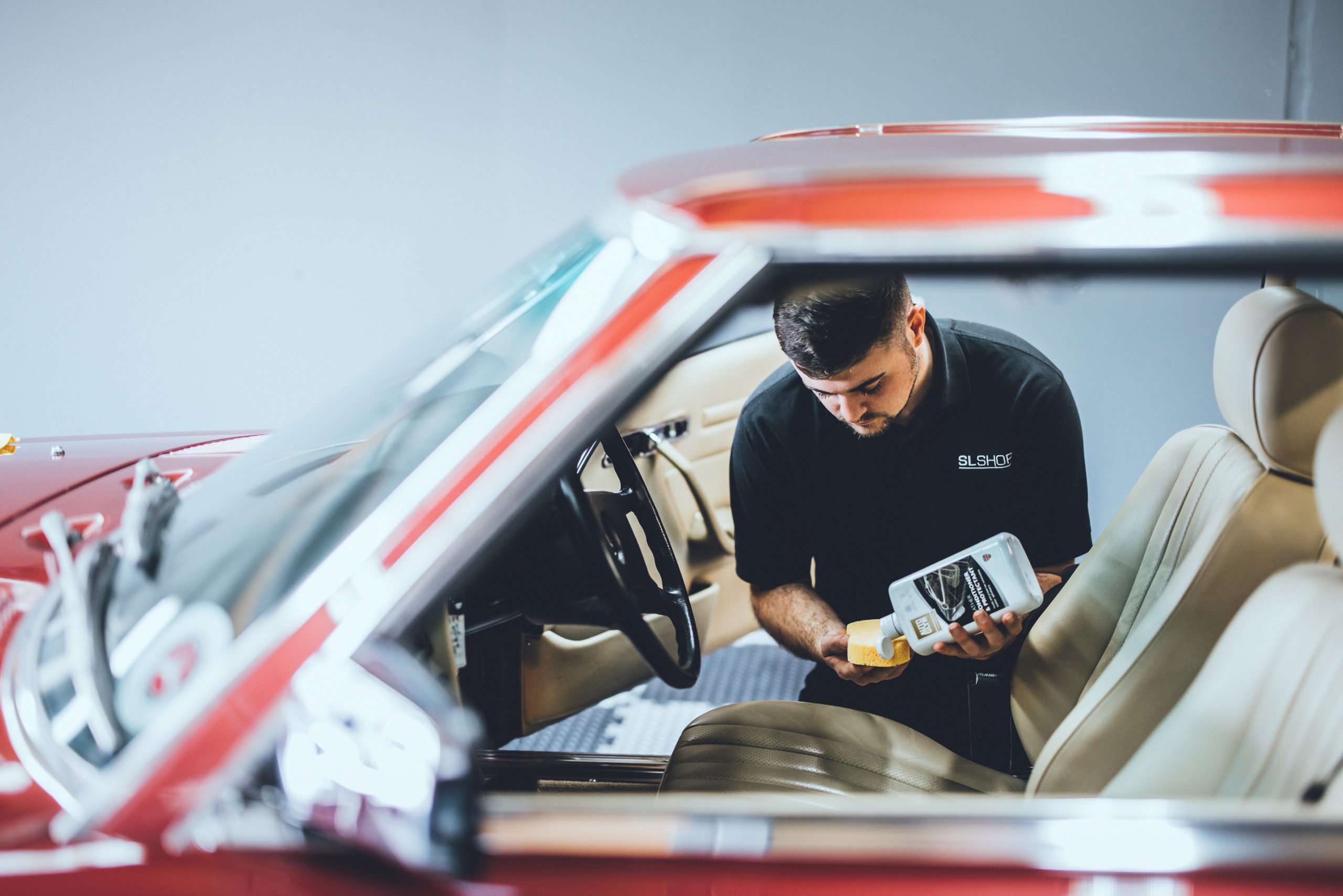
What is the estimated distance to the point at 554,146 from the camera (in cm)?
275

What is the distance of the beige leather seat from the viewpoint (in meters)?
1.01

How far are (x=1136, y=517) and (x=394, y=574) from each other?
1.20m

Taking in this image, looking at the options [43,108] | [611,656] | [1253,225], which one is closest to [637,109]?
[611,656]

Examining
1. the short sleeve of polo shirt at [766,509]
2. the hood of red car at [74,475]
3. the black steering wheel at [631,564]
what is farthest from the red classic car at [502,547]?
the short sleeve of polo shirt at [766,509]

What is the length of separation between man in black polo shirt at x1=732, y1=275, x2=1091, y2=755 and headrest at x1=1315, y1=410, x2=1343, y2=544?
0.65m

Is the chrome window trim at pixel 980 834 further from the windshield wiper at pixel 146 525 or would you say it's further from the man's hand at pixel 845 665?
the man's hand at pixel 845 665

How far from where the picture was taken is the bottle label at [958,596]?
1.30 m

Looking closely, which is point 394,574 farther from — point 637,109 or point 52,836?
point 637,109

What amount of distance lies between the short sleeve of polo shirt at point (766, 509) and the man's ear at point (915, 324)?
0.32 meters

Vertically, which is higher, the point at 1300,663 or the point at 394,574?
the point at 394,574

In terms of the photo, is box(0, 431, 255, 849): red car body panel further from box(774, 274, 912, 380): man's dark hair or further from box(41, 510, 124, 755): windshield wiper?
box(774, 274, 912, 380): man's dark hair

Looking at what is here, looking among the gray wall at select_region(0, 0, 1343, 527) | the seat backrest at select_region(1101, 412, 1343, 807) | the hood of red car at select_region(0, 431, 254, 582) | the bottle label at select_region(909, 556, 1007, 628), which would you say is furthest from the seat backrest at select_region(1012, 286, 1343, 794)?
the gray wall at select_region(0, 0, 1343, 527)

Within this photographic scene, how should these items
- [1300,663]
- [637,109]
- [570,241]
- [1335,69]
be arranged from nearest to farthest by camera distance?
1. [1300,663]
2. [570,241]
3. [1335,69]
4. [637,109]

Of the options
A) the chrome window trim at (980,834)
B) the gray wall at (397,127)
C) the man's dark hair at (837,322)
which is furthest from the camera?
the gray wall at (397,127)
